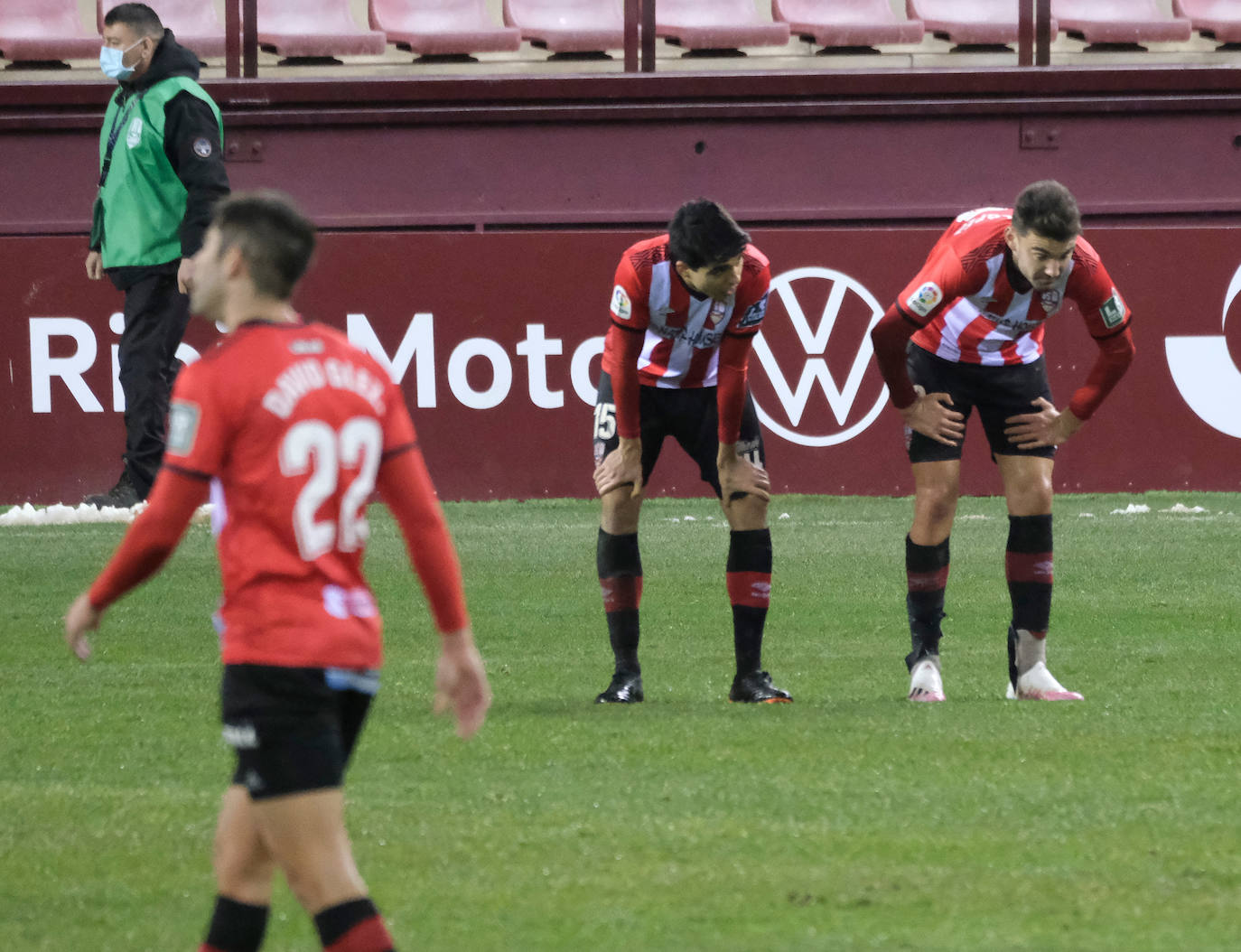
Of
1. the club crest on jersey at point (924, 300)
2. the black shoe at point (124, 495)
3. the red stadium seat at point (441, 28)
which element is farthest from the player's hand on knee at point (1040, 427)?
the red stadium seat at point (441, 28)

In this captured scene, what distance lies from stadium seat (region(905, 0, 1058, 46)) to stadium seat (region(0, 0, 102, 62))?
6.47 metres

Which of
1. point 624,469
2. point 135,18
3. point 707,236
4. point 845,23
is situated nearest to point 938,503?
point 624,469

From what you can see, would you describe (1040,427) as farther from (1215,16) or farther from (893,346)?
(1215,16)

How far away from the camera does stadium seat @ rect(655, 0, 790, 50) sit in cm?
1518

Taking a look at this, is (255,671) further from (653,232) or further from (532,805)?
(653,232)

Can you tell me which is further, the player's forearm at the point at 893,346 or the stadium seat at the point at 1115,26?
the stadium seat at the point at 1115,26

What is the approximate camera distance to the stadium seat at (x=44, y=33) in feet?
48.5

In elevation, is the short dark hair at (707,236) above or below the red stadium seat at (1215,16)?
below

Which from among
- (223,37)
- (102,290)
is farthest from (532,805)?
(223,37)

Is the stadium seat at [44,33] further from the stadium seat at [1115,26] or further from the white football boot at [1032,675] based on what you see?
the white football boot at [1032,675]

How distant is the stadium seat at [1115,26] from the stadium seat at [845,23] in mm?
1361

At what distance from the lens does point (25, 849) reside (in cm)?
409

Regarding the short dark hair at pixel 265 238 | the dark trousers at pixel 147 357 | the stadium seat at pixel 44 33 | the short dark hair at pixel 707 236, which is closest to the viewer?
the short dark hair at pixel 265 238

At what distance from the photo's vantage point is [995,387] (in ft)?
20.7
